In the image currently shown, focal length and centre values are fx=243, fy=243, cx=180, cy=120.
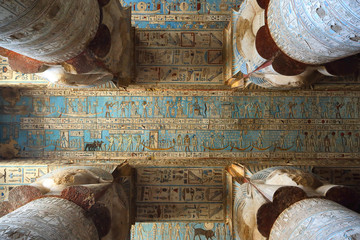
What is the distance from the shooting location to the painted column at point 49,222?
1855 millimetres

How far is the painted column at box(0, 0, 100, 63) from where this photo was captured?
6.02 feet

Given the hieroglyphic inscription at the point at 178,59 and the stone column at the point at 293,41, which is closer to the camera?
the stone column at the point at 293,41

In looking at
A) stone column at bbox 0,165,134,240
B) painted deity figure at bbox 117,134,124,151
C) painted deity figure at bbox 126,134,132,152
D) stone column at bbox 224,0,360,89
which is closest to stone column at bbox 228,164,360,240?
stone column at bbox 224,0,360,89

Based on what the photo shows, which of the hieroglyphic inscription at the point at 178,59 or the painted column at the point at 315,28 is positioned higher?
the hieroglyphic inscription at the point at 178,59

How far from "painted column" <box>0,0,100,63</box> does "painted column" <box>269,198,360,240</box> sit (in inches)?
110

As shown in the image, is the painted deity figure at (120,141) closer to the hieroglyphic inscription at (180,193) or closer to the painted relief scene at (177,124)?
the painted relief scene at (177,124)

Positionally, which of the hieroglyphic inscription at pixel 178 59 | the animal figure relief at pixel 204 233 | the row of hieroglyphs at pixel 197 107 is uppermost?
the hieroglyphic inscription at pixel 178 59

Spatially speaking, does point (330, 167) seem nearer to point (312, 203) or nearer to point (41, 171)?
point (312, 203)

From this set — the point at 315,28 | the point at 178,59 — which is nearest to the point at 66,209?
the point at 315,28

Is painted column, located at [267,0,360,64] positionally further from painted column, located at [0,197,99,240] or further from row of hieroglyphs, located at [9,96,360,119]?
painted column, located at [0,197,99,240]

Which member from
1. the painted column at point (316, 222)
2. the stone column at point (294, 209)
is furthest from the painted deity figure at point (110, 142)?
the painted column at point (316, 222)

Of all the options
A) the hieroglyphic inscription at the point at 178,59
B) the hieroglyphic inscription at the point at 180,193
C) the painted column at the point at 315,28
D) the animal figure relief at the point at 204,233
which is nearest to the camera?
the painted column at the point at 315,28

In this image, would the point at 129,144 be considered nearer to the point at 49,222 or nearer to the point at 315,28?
the point at 49,222

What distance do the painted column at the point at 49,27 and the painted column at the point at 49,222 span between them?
150 centimetres
